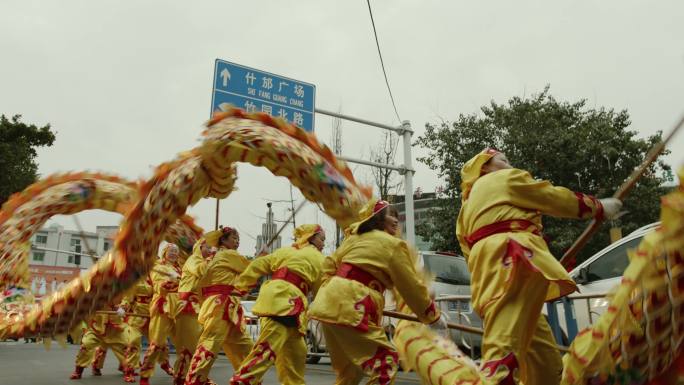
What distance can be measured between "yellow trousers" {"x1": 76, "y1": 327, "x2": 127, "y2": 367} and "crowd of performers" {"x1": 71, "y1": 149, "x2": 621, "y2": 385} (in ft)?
11.0

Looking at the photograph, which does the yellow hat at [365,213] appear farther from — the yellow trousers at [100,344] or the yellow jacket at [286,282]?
the yellow trousers at [100,344]

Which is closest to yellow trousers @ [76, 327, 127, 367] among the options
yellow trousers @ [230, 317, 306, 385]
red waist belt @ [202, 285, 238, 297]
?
red waist belt @ [202, 285, 238, 297]

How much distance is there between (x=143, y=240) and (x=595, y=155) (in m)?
14.4

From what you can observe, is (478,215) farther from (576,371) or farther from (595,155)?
(595,155)

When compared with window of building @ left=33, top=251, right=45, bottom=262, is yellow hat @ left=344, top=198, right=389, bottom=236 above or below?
below

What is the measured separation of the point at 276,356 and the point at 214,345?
1.41m

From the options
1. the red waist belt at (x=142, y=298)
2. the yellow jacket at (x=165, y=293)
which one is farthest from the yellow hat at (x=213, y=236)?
the red waist belt at (x=142, y=298)

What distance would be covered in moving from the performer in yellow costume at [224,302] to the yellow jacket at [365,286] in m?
2.35

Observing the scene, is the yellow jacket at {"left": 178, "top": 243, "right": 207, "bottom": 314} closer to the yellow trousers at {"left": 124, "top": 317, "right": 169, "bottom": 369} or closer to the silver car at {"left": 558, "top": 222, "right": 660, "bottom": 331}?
the yellow trousers at {"left": 124, "top": 317, "right": 169, "bottom": 369}

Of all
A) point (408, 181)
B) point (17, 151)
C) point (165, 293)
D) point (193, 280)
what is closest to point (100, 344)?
point (165, 293)

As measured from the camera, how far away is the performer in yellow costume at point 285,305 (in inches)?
180

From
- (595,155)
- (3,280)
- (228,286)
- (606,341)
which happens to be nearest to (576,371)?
(606,341)

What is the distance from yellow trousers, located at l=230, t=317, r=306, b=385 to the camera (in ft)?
14.8

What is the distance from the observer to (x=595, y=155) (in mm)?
15469
